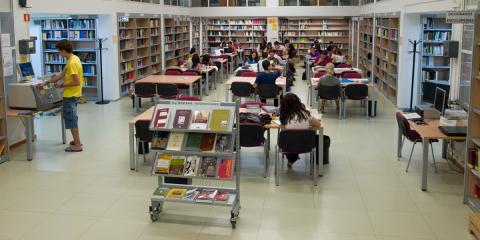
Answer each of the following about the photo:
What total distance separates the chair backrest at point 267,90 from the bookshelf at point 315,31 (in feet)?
41.6

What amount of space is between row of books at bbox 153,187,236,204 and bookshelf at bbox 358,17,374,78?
11576mm

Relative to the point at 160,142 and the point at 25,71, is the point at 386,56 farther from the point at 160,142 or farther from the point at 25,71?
the point at 160,142

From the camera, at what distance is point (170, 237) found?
4.52 meters

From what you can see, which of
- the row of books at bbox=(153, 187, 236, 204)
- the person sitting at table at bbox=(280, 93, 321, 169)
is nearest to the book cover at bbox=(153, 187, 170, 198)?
the row of books at bbox=(153, 187, 236, 204)

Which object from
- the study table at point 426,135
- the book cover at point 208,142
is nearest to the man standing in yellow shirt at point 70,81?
the book cover at point 208,142

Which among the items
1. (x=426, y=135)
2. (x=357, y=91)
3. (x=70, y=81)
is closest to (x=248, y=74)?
(x=357, y=91)

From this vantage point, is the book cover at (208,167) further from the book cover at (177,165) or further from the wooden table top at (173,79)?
the wooden table top at (173,79)

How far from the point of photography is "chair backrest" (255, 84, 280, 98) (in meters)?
10.3

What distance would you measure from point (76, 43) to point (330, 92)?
259 inches

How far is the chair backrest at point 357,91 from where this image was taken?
10.1 m

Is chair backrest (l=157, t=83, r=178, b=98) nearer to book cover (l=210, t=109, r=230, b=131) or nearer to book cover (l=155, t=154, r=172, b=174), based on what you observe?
book cover (l=155, t=154, r=172, b=174)

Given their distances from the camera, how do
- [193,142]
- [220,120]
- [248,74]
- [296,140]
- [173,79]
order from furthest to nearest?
[248,74], [173,79], [296,140], [193,142], [220,120]

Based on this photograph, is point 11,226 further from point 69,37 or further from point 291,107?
point 69,37

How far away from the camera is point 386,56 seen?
13297mm
